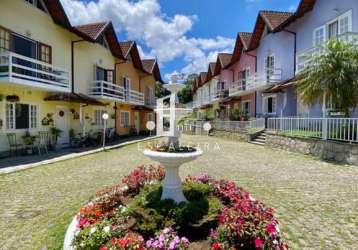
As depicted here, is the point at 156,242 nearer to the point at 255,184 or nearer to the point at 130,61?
the point at 255,184

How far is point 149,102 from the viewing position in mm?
34594

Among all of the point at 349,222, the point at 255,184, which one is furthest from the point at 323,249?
the point at 255,184

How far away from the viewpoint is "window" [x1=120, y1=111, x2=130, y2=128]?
26.1 metres

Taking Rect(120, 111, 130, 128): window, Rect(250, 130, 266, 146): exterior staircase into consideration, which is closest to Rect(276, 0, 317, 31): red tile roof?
Rect(250, 130, 266, 146): exterior staircase

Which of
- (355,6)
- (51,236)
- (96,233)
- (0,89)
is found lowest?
(51,236)

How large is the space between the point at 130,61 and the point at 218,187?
24.6 m

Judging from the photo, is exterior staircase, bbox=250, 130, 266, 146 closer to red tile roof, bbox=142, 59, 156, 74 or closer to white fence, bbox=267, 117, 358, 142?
white fence, bbox=267, 117, 358, 142

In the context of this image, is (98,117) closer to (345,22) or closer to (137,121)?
(137,121)

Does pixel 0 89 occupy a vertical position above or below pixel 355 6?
below

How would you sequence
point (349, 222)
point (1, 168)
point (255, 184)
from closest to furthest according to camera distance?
1. point (349, 222)
2. point (255, 184)
3. point (1, 168)

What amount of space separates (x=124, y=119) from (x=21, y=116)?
13823 millimetres

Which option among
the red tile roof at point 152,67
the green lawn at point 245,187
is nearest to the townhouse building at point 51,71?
the green lawn at point 245,187

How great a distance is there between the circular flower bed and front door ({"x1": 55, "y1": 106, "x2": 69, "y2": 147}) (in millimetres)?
12569

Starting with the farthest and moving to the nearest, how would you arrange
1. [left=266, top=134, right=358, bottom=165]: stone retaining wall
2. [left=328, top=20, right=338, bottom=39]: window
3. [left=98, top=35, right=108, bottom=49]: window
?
[left=98, top=35, right=108, bottom=49]: window
[left=328, top=20, right=338, bottom=39]: window
[left=266, top=134, right=358, bottom=165]: stone retaining wall
